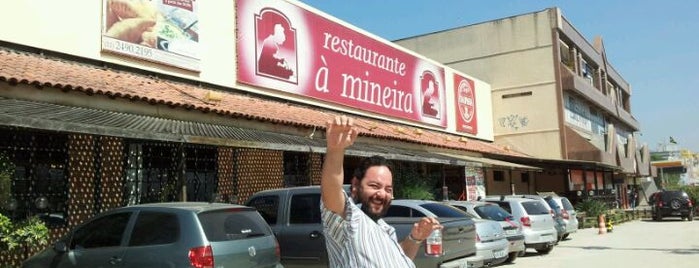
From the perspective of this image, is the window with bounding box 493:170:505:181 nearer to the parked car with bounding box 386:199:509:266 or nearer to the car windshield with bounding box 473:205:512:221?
the car windshield with bounding box 473:205:512:221

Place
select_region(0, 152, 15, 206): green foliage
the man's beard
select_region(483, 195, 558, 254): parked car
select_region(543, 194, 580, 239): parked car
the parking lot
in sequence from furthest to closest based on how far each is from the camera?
select_region(543, 194, 580, 239): parked car < select_region(483, 195, 558, 254): parked car < the parking lot < select_region(0, 152, 15, 206): green foliage < the man's beard

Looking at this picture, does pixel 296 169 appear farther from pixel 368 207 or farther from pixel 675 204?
pixel 675 204

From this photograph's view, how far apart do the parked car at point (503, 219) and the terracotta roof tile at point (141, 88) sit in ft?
11.3

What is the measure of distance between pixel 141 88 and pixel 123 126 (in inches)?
116

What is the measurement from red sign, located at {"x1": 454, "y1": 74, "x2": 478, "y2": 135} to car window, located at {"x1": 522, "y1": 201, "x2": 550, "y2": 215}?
42.5ft

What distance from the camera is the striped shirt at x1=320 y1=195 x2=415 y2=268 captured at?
8.35 feet

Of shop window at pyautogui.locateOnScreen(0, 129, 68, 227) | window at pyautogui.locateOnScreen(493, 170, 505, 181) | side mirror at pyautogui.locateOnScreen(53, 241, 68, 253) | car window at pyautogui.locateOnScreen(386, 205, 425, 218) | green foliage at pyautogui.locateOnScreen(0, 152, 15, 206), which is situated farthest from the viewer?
window at pyautogui.locateOnScreen(493, 170, 505, 181)

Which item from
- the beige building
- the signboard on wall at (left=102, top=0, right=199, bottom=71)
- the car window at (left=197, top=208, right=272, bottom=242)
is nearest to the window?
the beige building

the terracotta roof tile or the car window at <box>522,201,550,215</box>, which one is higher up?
the terracotta roof tile

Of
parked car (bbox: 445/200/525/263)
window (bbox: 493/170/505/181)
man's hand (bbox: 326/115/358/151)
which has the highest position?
window (bbox: 493/170/505/181)

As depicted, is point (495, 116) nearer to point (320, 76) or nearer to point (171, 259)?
point (320, 76)

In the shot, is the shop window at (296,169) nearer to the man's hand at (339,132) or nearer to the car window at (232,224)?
the car window at (232,224)

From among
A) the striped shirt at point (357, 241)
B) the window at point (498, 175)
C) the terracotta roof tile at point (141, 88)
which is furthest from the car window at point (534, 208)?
the window at point (498, 175)

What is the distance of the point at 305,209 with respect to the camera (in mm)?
8891
